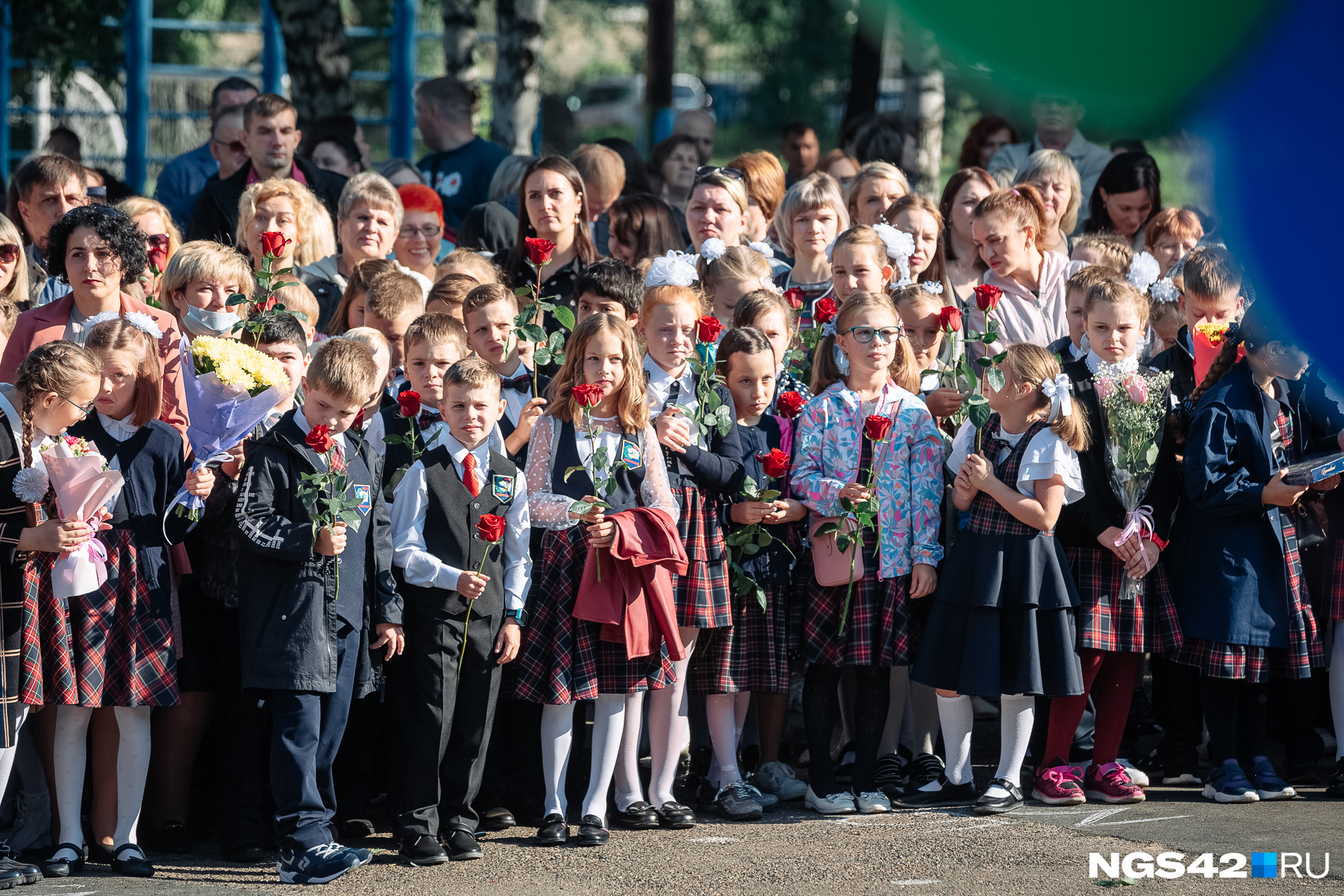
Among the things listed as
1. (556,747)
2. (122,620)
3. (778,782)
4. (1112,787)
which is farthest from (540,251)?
(1112,787)

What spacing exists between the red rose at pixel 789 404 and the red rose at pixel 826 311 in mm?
407

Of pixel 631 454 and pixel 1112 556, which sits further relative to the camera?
pixel 1112 556

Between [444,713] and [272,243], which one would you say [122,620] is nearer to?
[444,713]

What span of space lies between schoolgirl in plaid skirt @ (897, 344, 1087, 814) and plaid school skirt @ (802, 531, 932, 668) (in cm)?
10

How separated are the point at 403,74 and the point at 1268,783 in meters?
10.7

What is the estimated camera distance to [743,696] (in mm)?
5285

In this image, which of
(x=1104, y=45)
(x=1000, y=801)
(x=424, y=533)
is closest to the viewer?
(x=1104, y=45)

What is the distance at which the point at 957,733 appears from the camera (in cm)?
515

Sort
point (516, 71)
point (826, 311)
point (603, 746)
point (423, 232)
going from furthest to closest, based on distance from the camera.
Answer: point (516, 71) < point (423, 232) < point (826, 311) < point (603, 746)

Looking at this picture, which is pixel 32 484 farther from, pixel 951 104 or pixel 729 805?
pixel 951 104

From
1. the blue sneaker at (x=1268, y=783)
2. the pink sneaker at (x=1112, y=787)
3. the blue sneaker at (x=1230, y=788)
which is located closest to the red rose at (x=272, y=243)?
the pink sneaker at (x=1112, y=787)

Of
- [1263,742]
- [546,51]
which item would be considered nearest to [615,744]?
[1263,742]

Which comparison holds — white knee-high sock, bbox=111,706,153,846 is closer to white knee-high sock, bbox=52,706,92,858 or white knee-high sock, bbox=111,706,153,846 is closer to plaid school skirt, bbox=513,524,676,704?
white knee-high sock, bbox=52,706,92,858

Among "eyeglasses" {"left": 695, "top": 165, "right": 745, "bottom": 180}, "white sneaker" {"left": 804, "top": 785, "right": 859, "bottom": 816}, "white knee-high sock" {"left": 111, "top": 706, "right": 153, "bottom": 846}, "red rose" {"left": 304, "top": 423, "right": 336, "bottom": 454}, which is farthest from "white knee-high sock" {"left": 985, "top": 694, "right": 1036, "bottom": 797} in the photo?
"white knee-high sock" {"left": 111, "top": 706, "right": 153, "bottom": 846}
